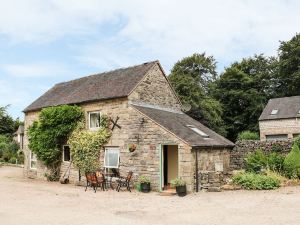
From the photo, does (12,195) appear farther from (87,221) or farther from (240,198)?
(240,198)

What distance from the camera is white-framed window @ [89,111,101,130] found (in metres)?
21.1

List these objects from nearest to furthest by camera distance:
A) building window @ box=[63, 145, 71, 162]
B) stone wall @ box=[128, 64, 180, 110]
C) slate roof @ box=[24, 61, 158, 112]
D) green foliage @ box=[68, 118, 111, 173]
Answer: green foliage @ box=[68, 118, 111, 173], stone wall @ box=[128, 64, 180, 110], slate roof @ box=[24, 61, 158, 112], building window @ box=[63, 145, 71, 162]

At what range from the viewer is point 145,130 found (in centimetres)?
1823

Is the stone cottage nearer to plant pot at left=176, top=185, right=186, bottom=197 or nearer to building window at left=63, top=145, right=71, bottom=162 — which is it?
building window at left=63, top=145, right=71, bottom=162

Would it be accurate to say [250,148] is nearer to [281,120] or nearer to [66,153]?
[66,153]

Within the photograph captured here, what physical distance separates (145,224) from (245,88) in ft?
152

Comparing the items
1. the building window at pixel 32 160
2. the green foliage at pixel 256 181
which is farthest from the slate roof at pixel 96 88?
the green foliage at pixel 256 181

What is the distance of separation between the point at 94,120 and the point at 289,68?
130 feet

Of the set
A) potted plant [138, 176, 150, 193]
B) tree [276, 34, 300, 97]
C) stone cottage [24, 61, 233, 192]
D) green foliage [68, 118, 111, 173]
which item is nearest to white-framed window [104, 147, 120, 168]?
stone cottage [24, 61, 233, 192]

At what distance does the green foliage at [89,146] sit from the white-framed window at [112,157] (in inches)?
22.7

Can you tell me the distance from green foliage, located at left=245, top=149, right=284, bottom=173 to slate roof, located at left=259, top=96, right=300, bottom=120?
18.8m

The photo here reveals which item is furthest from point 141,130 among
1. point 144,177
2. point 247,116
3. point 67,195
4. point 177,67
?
point 247,116

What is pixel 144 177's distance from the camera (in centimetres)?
1759

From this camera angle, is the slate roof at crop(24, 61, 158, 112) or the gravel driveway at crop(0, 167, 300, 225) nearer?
the gravel driveway at crop(0, 167, 300, 225)
